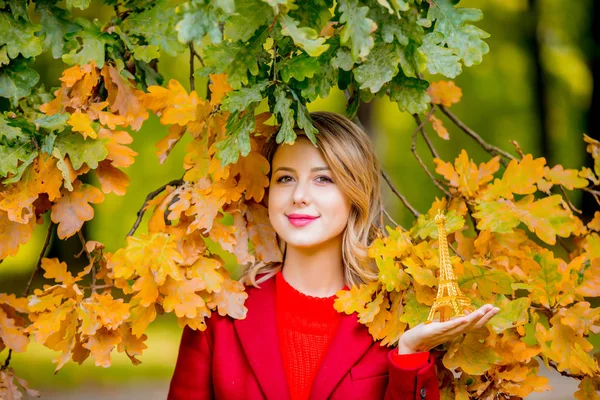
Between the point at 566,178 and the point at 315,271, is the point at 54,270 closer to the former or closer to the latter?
the point at 315,271

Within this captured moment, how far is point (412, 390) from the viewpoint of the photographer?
7.04 feet

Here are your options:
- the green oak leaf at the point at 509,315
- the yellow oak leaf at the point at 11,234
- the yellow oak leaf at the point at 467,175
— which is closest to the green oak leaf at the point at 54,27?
the yellow oak leaf at the point at 11,234

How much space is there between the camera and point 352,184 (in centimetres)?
237

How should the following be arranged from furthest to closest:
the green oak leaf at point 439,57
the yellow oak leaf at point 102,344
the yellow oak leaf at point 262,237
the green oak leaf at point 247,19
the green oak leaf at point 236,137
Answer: the yellow oak leaf at point 262,237 → the yellow oak leaf at point 102,344 → the green oak leaf at point 236,137 → the green oak leaf at point 439,57 → the green oak leaf at point 247,19

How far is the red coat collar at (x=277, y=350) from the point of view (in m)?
2.29

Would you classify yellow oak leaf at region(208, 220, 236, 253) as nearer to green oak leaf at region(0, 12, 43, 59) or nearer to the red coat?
the red coat

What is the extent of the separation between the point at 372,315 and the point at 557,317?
556 millimetres

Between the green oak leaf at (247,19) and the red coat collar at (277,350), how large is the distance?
0.93m

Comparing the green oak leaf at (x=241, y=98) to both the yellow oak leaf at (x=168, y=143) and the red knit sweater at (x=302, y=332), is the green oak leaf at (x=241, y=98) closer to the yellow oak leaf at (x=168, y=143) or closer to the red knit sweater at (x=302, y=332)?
the yellow oak leaf at (x=168, y=143)

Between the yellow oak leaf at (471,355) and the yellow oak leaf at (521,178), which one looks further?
the yellow oak leaf at (521,178)

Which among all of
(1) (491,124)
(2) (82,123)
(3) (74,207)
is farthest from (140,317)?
(1) (491,124)

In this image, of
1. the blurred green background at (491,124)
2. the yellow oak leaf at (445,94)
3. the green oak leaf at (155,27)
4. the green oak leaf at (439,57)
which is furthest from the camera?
the blurred green background at (491,124)

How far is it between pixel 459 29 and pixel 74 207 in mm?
1178

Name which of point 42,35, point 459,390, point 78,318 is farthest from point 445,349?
point 42,35
